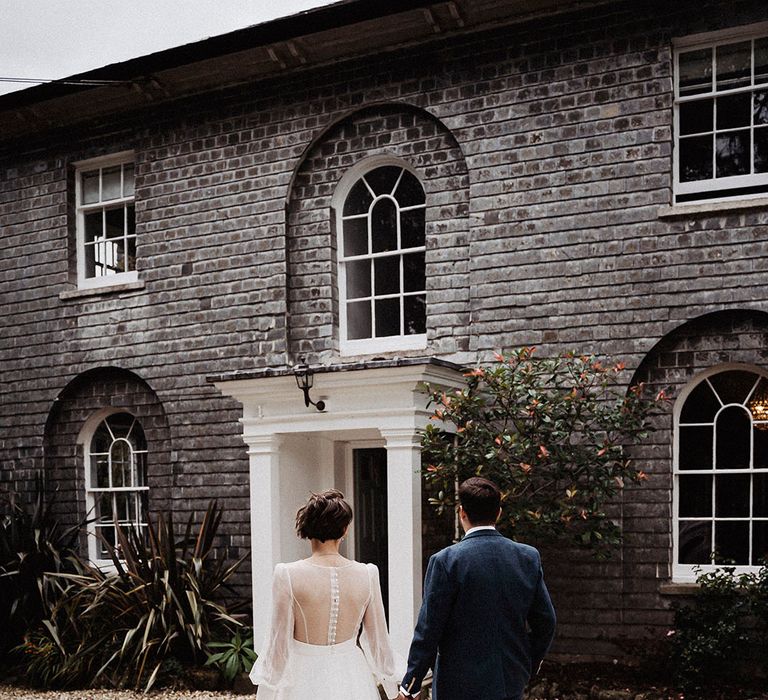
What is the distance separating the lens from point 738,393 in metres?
7.90

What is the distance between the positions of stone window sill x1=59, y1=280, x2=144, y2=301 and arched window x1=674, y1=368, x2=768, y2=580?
5938mm

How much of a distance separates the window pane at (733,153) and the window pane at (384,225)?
10.1 ft

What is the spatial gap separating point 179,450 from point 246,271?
2.07 meters

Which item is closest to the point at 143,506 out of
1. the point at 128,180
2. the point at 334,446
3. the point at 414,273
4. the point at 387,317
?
the point at 334,446

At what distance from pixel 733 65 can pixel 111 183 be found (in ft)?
22.7

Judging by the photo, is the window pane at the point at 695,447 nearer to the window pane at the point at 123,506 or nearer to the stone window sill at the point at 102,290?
the stone window sill at the point at 102,290

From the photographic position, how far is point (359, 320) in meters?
9.59

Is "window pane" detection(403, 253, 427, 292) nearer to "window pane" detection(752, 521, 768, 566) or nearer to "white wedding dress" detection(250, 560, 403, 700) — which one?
"window pane" detection(752, 521, 768, 566)

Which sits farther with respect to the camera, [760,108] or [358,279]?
[358,279]

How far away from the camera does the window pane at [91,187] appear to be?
36.7ft

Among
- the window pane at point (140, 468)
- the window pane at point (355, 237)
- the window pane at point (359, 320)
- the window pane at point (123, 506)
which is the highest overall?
the window pane at point (355, 237)

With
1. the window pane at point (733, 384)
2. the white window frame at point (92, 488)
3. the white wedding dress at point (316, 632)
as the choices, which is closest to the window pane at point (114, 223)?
the white window frame at point (92, 488)

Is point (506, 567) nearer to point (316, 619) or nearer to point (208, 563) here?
point (316, 619)

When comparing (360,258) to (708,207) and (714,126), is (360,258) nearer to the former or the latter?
(708,207)
